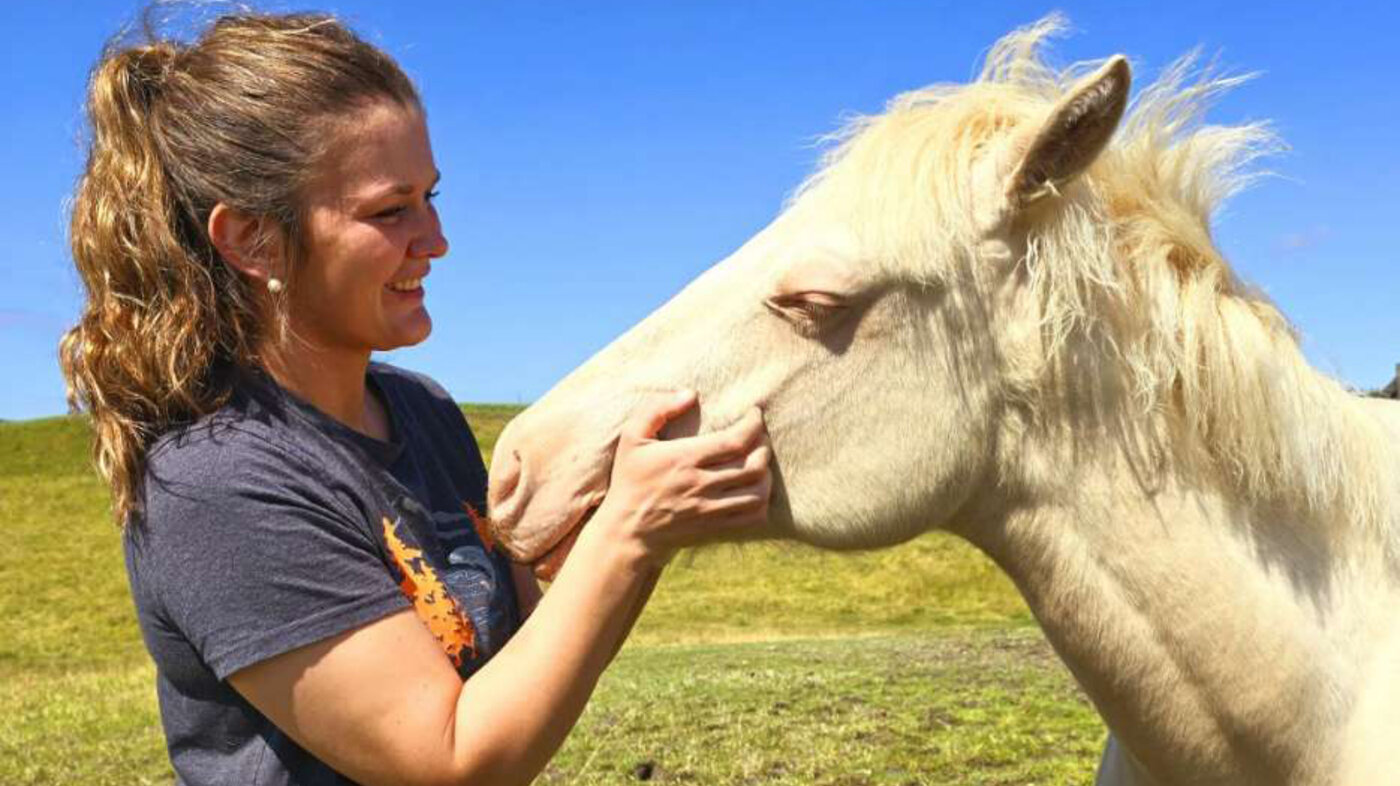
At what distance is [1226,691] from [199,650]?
5.85 ft

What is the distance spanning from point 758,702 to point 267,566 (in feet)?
20.9

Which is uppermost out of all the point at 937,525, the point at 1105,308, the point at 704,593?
the point at 1105,308

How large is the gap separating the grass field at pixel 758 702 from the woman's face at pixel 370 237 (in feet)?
2.55

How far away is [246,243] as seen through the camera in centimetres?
219

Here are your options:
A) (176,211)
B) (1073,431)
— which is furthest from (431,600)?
(1073,431)

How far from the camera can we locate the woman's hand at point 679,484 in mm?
2104

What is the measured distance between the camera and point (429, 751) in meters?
1.95

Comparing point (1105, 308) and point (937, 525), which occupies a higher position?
point (1105, 308)

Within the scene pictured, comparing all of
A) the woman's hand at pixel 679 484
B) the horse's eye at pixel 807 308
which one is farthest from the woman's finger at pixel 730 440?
the horse's eye at pixel 807 308

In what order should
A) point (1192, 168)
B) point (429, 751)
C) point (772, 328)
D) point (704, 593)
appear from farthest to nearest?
point (704, 593), point (1192, 168), point (772, 328), point (429, 751)

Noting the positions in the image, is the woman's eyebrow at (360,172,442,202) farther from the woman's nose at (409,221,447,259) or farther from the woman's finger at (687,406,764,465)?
the woman's finger at (687,406,764,465)

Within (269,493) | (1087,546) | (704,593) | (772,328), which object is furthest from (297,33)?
(704,593)

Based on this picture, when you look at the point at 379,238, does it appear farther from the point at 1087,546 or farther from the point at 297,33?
the point at 1087,546

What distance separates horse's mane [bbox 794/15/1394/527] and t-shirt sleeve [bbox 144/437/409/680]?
1124 mm
